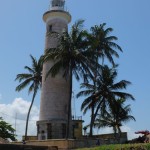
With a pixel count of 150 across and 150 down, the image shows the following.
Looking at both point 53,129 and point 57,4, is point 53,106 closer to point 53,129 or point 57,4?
point 53,129

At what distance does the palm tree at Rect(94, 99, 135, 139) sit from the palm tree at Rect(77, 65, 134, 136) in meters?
1.27

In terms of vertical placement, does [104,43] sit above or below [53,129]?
above

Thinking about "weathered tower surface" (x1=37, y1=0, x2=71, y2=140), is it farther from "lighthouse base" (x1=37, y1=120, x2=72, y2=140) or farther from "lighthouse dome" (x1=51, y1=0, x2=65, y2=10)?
"lighthouse dome" (x1=51, y1=0, x2=65, y2=10)

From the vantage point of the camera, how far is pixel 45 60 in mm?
35375

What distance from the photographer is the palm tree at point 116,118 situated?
1609 inches

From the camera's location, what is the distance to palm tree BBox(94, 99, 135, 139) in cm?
4088

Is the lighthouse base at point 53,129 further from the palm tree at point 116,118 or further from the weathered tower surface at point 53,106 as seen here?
the palm tree at point 116,118

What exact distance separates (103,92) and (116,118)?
6.08 m

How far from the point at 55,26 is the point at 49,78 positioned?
6.56 meters

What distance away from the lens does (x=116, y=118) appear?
1697 inches

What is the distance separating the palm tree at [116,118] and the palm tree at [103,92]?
1.27 m

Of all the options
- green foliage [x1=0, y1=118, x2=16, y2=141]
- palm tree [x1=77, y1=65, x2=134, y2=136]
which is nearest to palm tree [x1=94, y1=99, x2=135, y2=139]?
palm tree [x1=77, y1=65, x2=134, y2=136]

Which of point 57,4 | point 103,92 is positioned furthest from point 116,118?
point 57,4

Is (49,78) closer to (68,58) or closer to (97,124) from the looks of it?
(68,58)
